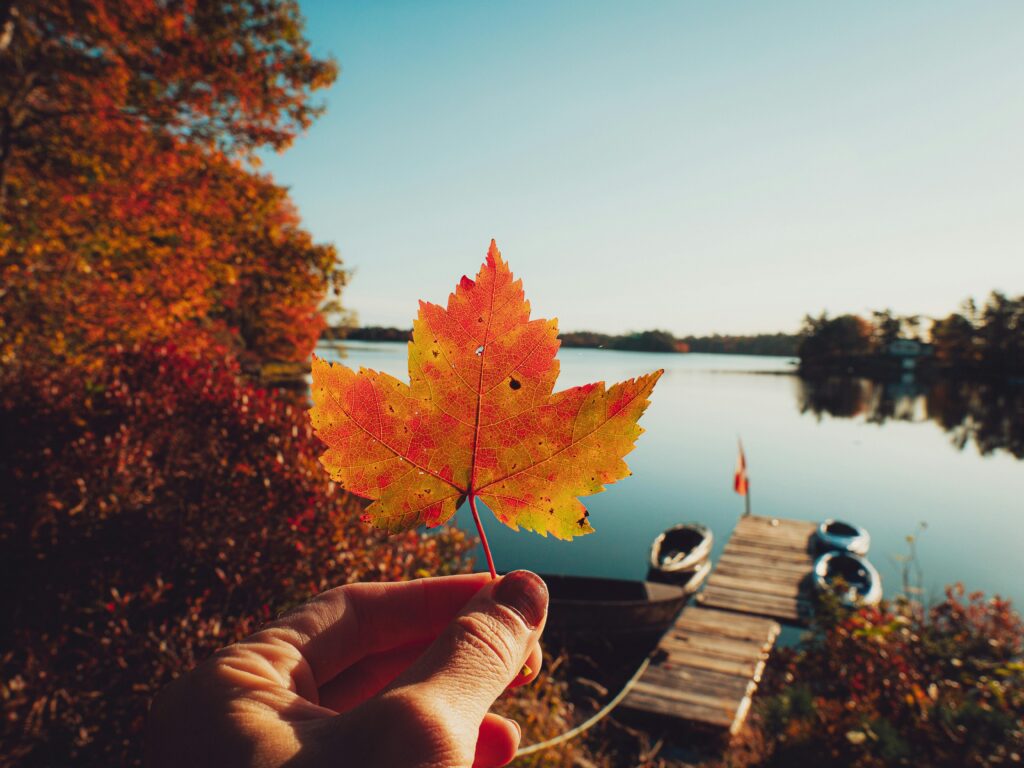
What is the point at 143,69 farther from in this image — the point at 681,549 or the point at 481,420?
the point at 681,549

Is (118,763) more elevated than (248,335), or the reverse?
(248,335)

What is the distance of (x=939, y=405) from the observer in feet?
231

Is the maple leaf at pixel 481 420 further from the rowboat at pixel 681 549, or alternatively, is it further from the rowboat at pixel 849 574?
the rowboat at pixel 681 549

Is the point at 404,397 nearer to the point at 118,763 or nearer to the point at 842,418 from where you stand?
the point at 118,763

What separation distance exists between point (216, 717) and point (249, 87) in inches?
393

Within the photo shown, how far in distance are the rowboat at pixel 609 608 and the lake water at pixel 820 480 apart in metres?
2.33

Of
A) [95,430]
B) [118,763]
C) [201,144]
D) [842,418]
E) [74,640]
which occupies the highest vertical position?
[201,144]

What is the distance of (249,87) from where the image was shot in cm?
844

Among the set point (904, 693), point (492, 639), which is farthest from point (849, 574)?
point (492, 639)

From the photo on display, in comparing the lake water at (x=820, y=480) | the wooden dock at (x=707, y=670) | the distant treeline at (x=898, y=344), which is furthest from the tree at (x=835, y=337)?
the wooden dock at (x=707, y=670)

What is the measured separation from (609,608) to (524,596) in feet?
35.6

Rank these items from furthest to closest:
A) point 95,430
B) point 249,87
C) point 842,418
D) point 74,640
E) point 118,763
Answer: point 842,418 → point 249,87 → point 95,430 → point 74,640 → point 118,763

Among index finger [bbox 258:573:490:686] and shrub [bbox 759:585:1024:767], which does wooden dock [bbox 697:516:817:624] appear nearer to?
shrub [bbox 759:585:1024:767]

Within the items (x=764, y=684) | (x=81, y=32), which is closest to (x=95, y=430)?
(x=81, y=32)
